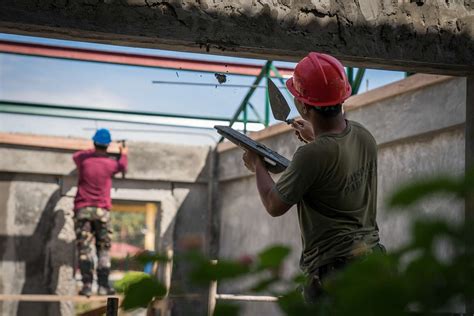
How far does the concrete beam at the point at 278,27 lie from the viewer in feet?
14.5

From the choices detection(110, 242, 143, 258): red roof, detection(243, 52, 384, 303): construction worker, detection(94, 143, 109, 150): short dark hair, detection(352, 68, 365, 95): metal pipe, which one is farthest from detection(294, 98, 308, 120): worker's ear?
detection(94, 143, 109, 150): short dark hair

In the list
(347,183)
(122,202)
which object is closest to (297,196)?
(347,183)

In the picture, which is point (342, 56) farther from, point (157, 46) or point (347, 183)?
point (347, 183)

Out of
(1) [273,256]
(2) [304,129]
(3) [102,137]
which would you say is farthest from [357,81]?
(1) [273,256]

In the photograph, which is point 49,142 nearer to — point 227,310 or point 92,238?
point 92,238

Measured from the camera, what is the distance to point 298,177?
128 inches

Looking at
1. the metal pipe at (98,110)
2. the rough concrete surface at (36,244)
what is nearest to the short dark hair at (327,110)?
the metal pipe at (98,110)

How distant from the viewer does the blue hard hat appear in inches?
424

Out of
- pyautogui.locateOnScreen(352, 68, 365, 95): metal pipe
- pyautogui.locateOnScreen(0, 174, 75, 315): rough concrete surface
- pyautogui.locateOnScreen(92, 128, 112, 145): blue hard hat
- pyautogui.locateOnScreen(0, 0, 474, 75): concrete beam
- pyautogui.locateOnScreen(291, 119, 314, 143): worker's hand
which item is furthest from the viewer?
pyautogui.locateOnScreen(0, 174, 75, 315): rough concrete surface

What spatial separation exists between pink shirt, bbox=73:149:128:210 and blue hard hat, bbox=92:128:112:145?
0.18 meters

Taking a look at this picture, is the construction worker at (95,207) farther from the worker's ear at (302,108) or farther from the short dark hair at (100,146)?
the worker's ear at (302,108)

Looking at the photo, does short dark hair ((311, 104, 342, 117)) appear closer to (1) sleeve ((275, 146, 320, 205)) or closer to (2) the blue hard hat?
(1) sleeve ((275, 146, 320, 205))

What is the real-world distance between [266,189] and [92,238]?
25.4 feet

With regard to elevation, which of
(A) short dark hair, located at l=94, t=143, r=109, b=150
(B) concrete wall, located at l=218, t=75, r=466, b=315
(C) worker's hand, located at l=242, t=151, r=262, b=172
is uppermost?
(A) short dark hair, located at l=94, t=143, r=109, b=150
